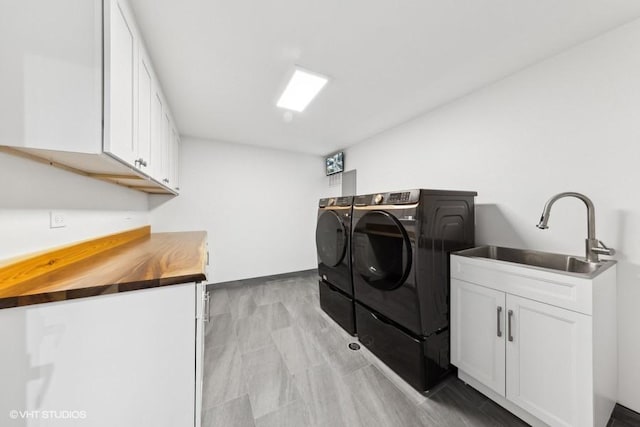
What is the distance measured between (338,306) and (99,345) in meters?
1.87

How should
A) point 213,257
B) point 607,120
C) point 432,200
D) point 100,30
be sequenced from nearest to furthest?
point 100,30 < point 607,120 < point 432,200 < point 213,257

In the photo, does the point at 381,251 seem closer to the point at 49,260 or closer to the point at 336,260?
the point at 336,260

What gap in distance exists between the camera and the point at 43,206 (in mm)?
1063

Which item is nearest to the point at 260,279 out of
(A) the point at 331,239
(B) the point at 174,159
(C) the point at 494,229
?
(A) the point at 331,239

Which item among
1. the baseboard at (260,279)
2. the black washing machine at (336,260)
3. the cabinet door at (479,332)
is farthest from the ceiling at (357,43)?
the baseboard at (260,279)

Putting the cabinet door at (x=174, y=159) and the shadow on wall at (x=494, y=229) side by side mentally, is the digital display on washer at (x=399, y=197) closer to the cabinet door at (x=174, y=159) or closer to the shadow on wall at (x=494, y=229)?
the shadow on wall at (x=494, y=229)

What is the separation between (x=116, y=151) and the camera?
3.20ft

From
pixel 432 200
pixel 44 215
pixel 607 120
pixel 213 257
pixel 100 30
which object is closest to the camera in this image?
pixel 100 30

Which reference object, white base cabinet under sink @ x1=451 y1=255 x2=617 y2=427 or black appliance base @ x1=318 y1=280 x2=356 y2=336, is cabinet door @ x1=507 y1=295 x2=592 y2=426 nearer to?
white base cabinet under sink @ x1=451 y1=255 x2=617 y2=427

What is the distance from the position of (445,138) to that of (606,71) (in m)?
1.03

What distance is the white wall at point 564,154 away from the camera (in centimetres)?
128

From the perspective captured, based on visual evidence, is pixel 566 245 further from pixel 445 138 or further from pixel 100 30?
pixel 100 30

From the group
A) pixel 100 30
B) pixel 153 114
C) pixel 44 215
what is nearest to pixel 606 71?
pixel 100 30

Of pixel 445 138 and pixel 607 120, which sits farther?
pixel 445 138
